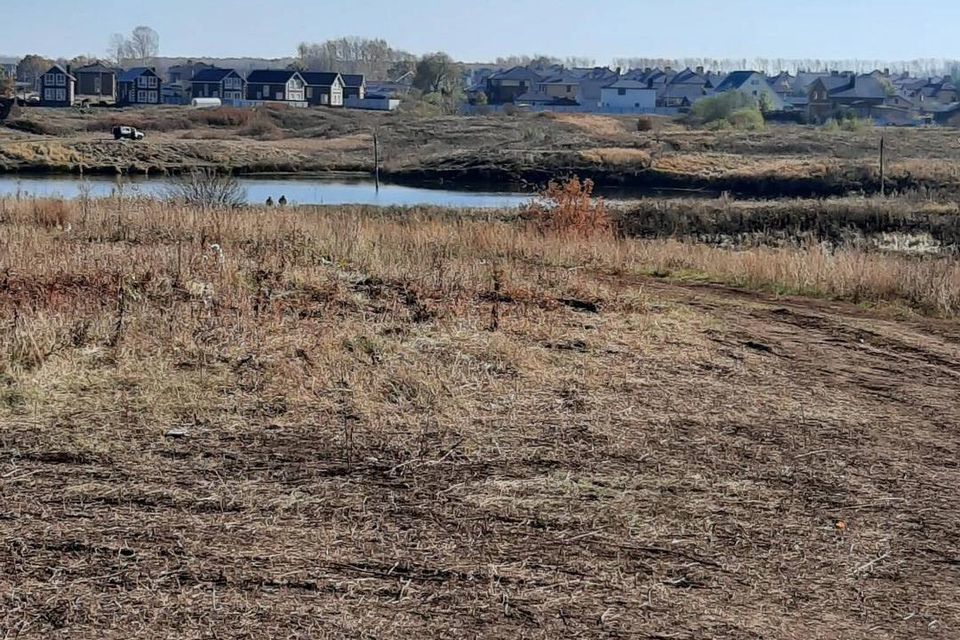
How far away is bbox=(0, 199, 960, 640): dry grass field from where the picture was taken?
408 cm

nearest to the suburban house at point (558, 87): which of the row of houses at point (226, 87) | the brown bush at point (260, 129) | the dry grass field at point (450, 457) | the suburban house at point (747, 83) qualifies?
the suburban house at point (747, 83)

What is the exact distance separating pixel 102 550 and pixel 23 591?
0.38 m

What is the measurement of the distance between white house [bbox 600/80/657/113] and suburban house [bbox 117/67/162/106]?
4482 centimetres

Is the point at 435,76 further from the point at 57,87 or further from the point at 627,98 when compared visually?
the point at 57,87

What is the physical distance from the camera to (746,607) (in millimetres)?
4121

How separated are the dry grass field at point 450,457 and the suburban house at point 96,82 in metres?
112

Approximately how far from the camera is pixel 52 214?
14125mm

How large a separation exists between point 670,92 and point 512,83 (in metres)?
17.4

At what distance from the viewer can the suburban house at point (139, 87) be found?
→ 110 meters

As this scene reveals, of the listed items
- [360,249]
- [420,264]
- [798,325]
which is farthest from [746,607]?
[360,249]

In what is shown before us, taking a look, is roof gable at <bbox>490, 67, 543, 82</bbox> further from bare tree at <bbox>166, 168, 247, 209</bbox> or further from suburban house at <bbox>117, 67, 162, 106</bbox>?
bare tree at <bbox>166, 168, 247, 209</bbox>

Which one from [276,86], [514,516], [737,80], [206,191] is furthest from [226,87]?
[514,516]

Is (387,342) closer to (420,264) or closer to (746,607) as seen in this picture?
(420,264)

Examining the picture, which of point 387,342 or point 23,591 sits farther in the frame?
point 387,342
